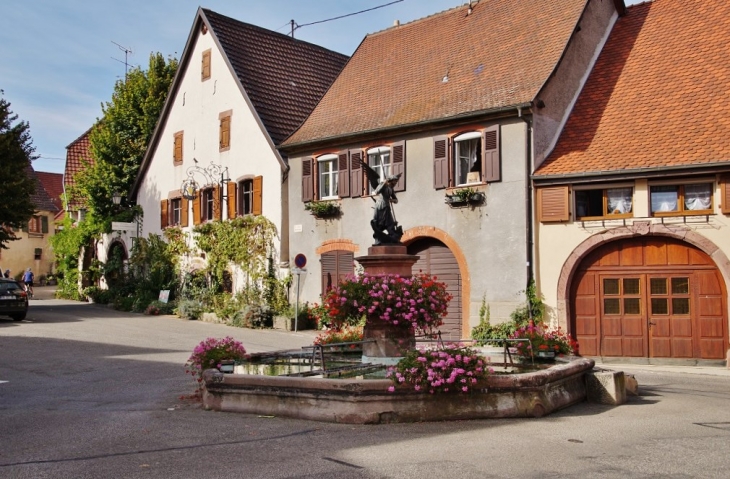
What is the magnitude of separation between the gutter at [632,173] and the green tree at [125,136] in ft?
68.6

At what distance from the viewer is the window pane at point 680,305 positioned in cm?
1698

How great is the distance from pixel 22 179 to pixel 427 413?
71.4 ft

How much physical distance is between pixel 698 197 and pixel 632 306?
277cm

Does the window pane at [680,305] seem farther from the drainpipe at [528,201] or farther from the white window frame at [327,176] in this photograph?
the white window frame at [327,176]

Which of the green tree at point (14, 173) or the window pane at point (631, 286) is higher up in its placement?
the green tree at point (14, 173)

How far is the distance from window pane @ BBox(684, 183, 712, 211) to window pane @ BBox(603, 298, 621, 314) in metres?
2.59

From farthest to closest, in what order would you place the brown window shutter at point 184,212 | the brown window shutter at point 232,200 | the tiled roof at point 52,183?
the tiled roof at point 52,183 < the brown window shutter at point 184,212 < the brown window shutter at point 232,200

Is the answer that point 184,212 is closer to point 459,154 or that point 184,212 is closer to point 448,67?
point 448,67

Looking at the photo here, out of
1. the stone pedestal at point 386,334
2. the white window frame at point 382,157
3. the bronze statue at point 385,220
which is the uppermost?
the white window frame at point 382,157

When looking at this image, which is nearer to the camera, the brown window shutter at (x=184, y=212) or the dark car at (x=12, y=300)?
the dark car at (x=12, y=300)

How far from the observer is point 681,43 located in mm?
19969

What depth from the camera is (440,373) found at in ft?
29.6

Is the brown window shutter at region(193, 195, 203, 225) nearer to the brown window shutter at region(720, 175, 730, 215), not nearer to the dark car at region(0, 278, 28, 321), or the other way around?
the dark car at region(0, 278, 28, 321)

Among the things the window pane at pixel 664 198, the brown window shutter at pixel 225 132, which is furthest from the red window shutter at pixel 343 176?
the window pane at pixel 664 198
